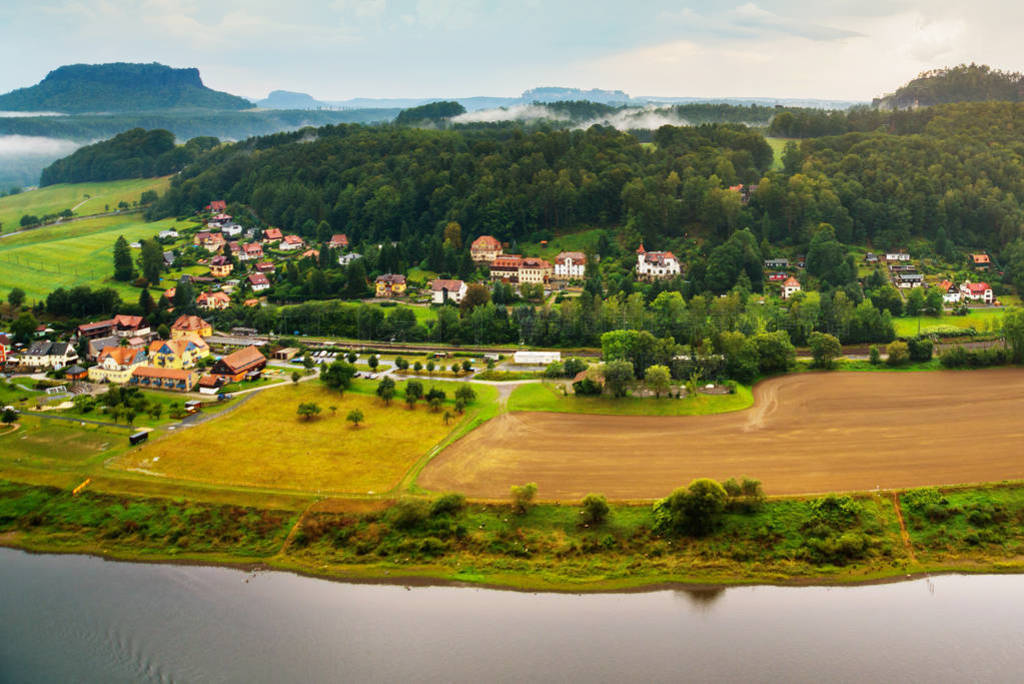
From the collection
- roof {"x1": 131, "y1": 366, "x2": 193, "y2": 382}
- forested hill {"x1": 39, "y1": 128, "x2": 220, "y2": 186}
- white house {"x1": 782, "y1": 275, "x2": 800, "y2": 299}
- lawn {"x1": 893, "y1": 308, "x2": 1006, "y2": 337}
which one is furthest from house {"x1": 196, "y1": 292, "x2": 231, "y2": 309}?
forested hill {"x1": 39, "y1": 128, "x2": 220, "y2": 186}

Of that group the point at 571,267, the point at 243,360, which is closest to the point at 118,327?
the point at 243,360

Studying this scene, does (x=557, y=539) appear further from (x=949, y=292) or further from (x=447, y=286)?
(x=949, y=292)

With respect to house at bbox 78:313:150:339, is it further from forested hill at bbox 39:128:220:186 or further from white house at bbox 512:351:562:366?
forested hill at bbox 39:128:220:186

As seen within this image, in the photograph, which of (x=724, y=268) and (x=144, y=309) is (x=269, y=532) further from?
(x=724, y=268)

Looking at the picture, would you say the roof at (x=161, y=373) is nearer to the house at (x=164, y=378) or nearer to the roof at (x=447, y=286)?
the house at (x=164, y=378)

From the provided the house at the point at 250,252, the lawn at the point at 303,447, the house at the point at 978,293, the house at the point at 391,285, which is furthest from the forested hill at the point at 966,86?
the lawn at the point at 303,447

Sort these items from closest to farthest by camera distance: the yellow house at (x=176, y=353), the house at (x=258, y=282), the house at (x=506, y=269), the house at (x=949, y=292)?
the yellow house at (x=176, y=353) → the house at (x=949, y=292) → the house at (x=258, y=282) → the house at (x=506, y=269)

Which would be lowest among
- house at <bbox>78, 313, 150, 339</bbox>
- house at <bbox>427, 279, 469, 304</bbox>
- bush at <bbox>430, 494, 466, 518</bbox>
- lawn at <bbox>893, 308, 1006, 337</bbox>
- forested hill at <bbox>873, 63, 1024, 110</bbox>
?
bush at <bbox>430, 494, 466, 518</bbox>
